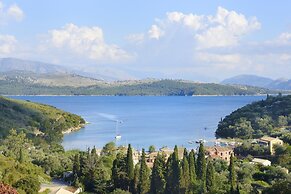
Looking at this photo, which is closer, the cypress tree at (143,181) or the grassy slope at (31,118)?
the cypress tree at (143,181)

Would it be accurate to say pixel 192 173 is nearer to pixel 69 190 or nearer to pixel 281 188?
pixel 69 190

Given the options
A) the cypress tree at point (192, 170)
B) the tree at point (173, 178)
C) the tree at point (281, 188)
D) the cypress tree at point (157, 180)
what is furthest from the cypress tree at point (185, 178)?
the tree at point (281, 188)

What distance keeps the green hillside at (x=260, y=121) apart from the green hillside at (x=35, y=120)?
83.6 ft

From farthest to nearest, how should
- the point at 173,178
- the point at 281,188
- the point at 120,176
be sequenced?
the point at 120,176
the point at 173,178
the point at 281,188

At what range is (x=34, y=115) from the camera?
80.4 meters

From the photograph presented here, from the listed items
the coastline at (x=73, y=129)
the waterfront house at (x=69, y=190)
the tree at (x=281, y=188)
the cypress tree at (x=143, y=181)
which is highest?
the tree at (x=281, y=188)

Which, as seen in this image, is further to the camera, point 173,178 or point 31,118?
point 31,118

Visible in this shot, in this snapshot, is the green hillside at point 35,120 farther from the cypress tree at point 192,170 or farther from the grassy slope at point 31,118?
the cypress tree at point 192,170

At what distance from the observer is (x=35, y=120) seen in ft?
256

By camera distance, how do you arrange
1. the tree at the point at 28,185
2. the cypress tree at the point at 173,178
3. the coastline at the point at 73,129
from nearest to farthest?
1. the tree at the point at 28,185
2. the cypress tree at the point at 173,178
3. the coastline at the point at 73,129

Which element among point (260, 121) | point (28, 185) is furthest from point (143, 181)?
point (260, 121)

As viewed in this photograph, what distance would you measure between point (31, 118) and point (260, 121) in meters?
36.1

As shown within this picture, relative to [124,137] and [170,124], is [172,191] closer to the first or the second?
[124,137]

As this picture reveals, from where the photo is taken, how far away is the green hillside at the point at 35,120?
68713 mm
